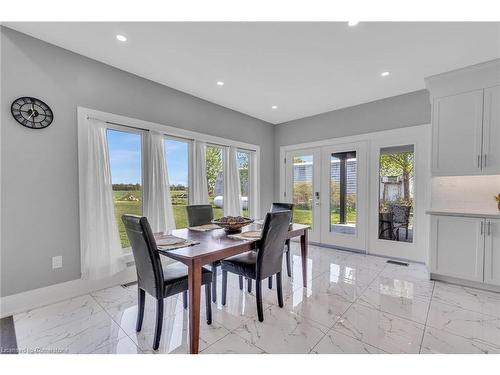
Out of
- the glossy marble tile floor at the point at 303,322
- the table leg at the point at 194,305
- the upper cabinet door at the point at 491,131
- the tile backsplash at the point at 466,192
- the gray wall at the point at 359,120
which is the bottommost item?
the glossy marble tile floor at the point at 303,322

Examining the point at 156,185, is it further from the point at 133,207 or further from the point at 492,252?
the point at 492,252

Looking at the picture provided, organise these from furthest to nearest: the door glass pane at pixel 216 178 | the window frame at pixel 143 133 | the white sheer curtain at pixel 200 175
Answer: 1. the door glass pane at pixel 216 178
2. the white sheer curtain at pixel 200 175
3. the window frame at pixel 143 133

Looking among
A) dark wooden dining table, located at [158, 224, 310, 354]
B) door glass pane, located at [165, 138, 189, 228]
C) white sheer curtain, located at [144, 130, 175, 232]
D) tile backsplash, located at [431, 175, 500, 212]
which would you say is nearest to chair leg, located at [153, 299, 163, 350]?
dark wooden dining table, located at [158, 224, 310, 354]

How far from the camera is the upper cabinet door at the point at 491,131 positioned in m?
2.66

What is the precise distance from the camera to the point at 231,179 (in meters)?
4.28

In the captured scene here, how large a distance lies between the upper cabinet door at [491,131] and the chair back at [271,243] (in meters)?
2.54

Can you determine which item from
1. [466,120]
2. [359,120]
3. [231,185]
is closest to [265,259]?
[231,185]

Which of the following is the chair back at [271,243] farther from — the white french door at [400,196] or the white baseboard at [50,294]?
the white french door at [400,196]

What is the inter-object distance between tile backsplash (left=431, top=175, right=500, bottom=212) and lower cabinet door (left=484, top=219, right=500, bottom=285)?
52cm

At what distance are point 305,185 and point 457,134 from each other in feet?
8.23

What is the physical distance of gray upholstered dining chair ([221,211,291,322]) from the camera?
2049 mm

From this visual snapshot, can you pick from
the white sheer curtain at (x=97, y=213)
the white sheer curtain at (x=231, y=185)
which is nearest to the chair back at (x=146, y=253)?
the white sheer curtain at (x=97, y=213)
